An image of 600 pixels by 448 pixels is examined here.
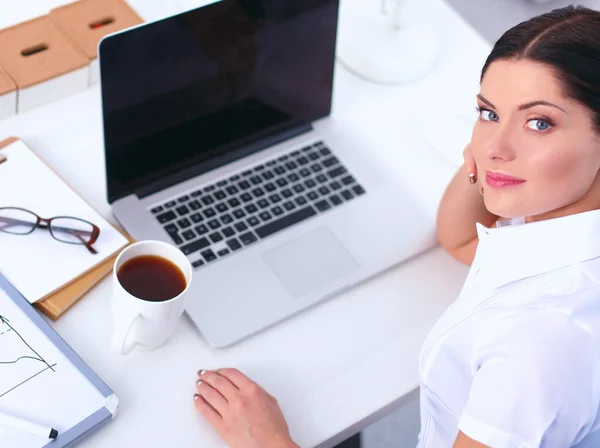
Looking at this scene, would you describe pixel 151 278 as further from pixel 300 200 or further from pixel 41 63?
pixel 41 63

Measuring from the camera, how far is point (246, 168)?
1.13 metres

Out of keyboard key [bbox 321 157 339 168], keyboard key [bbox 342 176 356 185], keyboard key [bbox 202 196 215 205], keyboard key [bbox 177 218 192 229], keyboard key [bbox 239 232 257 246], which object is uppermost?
keyboard key [bbox 177 218 192 229]

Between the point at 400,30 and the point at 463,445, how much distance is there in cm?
81

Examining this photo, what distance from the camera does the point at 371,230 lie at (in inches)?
43.3

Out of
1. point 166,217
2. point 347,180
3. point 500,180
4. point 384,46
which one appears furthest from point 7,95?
point 500,180

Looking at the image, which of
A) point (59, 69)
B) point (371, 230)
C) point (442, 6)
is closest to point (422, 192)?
point (371, 230)

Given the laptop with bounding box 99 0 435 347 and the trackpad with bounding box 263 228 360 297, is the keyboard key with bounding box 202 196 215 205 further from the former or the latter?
the trackpad with bounding box 263 228 360 297

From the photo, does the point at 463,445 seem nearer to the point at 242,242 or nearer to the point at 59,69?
the point at 242,242

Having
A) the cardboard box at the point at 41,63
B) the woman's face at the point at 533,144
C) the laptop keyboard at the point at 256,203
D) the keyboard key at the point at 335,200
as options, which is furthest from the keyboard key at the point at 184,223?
the woman's face at the point at 533,144

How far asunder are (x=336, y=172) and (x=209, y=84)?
0.77 feet

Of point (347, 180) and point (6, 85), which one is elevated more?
point (6, 85)

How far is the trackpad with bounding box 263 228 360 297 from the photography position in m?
1.03

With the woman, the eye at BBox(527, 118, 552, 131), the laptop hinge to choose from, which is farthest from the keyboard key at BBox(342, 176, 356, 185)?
the eye at BBox(527, 118, 552, 131)

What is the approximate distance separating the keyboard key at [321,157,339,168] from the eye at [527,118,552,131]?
0.44 meters
